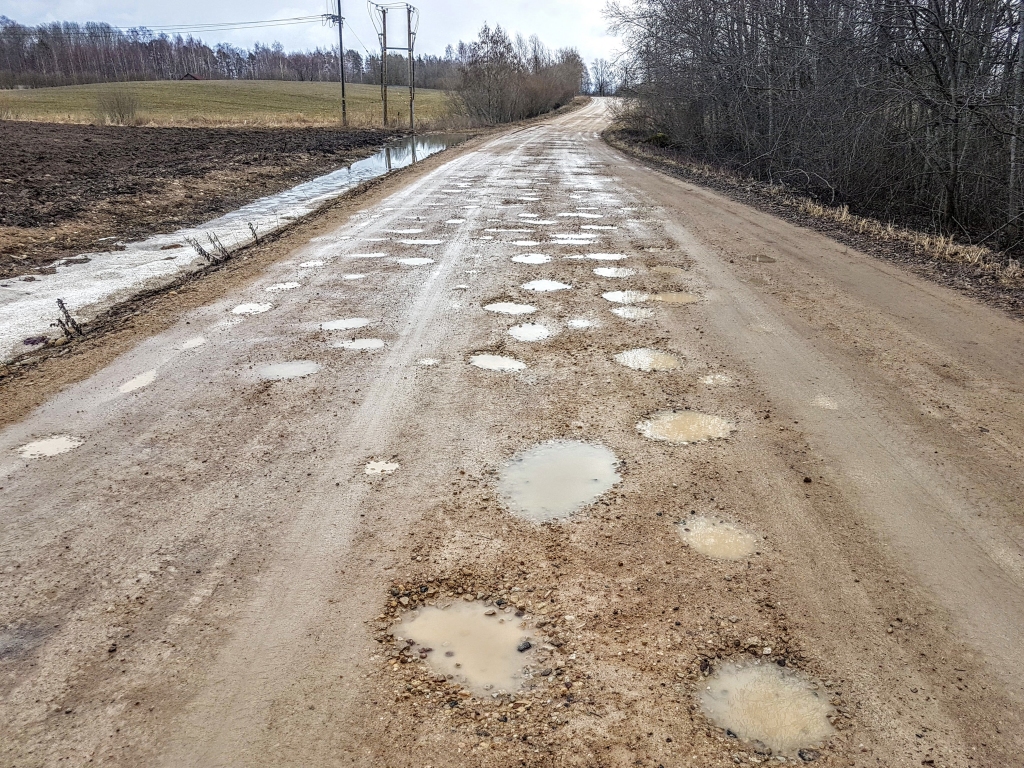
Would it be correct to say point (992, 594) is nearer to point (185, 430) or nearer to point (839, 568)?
point (839, 568)

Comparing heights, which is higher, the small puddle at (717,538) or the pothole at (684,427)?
the pothole at (684,427)

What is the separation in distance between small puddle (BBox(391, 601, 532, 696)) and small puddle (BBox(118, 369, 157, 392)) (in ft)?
11.0

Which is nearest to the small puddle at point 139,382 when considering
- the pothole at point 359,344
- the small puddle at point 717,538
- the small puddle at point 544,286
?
the pothole at point 359,344

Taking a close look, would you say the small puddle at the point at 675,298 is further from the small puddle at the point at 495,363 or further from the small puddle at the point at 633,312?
the small puddle at the point at 495,363

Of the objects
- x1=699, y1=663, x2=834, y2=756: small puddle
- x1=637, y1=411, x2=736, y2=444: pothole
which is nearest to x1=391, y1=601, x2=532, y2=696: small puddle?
x1=699, y1=663, x2=834, y2=756: small puddle

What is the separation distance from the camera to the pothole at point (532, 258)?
8633mm

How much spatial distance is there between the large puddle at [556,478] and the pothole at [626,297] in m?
3.17

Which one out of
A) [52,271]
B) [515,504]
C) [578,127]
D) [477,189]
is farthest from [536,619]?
[578,127]

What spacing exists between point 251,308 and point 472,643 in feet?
17.0

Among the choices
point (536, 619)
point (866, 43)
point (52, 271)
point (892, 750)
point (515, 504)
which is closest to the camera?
point (892, 750)

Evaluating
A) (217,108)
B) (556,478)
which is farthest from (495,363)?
(217,108)

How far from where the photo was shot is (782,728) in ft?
7.33

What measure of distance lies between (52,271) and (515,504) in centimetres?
822

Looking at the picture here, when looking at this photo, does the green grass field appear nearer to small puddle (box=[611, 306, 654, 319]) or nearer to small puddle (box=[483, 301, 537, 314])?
small puddle (box=[483, 301, 537, 314])
